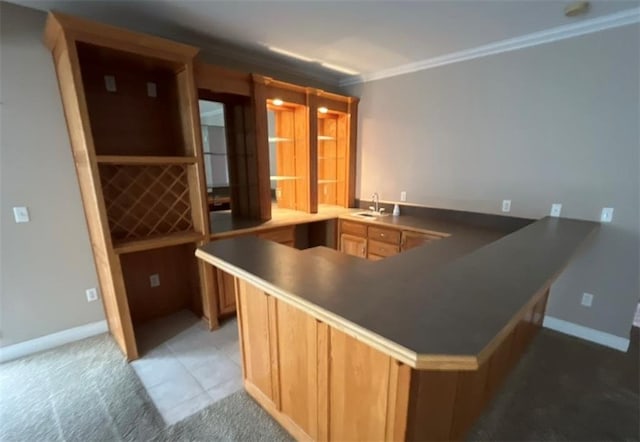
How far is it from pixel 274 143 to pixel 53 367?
2828mm

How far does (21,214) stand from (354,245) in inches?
110

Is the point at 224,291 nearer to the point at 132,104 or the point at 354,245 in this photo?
the point at 354,245

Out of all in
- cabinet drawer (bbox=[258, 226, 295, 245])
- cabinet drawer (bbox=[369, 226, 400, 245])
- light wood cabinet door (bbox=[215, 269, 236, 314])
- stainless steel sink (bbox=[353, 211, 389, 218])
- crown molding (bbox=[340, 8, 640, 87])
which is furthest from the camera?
stainless steel sink (bbox=[353, 211, 389, 218])

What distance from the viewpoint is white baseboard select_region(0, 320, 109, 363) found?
7.09 ft

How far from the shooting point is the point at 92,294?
2.42 metres

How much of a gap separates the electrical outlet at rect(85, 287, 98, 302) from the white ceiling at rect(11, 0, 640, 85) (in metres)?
2.03

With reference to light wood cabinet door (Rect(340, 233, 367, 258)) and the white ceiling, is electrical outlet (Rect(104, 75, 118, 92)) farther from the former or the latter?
light wood cabinet door (Rect(340, 233, 367, 258))

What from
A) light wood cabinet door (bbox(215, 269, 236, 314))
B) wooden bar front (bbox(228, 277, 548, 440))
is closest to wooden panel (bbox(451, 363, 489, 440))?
wooden bar front (bbox(228, 277, 548, 440))

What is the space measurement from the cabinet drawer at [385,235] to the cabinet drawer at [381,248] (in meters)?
0.04

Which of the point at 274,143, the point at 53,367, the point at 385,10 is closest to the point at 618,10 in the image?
the point at 385,10

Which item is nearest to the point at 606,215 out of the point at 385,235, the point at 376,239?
the point at 385,235

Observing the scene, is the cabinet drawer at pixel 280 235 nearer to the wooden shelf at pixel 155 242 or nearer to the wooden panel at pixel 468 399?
the wooden shelf at pixel 155 242

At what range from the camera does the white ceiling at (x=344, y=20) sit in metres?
1.91

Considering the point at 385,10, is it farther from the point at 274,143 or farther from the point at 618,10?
the point at 274,143
